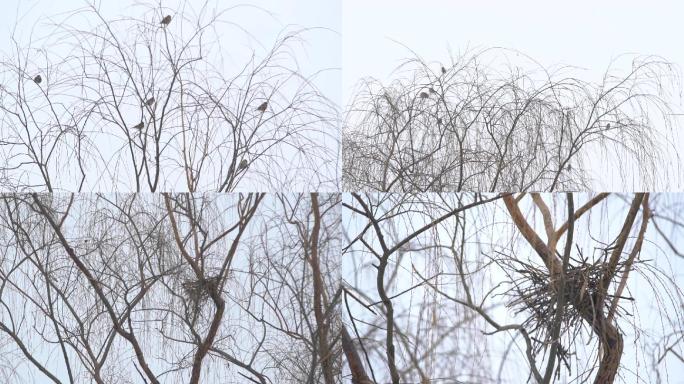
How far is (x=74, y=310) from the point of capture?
2.65 meters

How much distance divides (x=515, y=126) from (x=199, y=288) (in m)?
1.18

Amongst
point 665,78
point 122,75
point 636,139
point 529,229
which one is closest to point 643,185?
point 636,139

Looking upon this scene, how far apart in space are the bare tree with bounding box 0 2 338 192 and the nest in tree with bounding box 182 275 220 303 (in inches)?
17.4

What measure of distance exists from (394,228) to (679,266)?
2.62ft

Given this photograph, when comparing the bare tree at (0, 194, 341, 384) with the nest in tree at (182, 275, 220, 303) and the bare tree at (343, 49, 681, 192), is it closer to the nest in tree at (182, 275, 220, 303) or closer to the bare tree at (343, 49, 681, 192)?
the nest in tree at (182, 275, 220, 303)

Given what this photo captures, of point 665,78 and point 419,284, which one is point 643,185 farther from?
point 419,284

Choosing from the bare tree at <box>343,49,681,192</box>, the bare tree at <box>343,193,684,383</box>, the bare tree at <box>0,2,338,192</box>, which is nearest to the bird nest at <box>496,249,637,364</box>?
the bare tree at <box>343,193,684,383</box>

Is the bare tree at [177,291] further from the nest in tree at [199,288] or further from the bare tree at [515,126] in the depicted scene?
the bare tree at [515,126]

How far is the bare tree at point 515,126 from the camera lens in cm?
303

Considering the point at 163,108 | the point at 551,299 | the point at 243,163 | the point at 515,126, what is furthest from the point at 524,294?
the point at 163,108

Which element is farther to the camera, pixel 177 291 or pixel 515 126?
pixel 515 126

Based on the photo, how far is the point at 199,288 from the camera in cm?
264

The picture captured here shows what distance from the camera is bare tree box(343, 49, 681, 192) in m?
3.03

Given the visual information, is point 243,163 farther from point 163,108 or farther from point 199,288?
point 199,288
